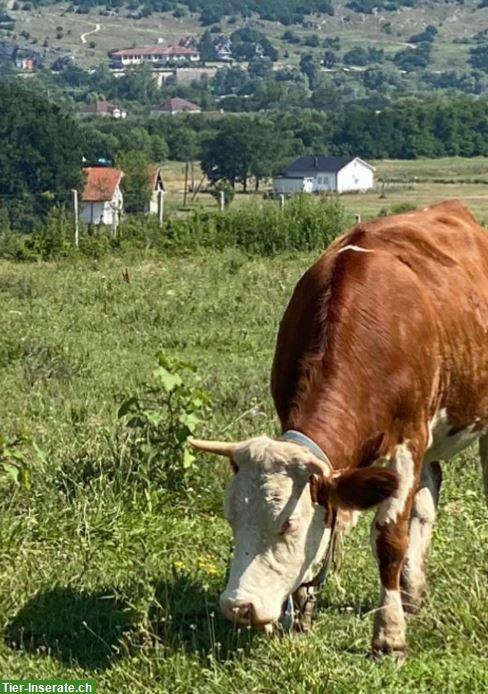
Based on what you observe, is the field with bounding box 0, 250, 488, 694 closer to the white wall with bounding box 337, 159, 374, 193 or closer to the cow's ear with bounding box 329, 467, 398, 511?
the cow's ear with bounding box 329, 467, 398, 511

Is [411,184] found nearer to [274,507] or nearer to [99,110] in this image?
[274,507]

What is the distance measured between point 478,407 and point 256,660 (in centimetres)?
190

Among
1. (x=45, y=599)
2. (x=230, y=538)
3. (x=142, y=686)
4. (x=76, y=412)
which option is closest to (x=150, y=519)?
(x=230, y=538)

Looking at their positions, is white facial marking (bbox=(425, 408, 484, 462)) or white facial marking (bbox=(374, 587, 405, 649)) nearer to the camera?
white facial marking (bbox=(374, 587, 405, 649))

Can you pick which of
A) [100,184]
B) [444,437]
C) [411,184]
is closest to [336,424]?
[444,437]

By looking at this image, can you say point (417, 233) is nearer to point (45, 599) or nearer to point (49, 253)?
point (45, 599)

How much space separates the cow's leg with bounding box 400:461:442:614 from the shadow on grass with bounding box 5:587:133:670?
4.41ft

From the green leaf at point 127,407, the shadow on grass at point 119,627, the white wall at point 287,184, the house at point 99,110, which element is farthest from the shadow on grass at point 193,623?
the house at point 99,110

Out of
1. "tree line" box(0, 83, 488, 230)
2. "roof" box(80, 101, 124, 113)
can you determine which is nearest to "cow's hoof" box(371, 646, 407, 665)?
"tree line" box(0, 83, 488, 230)

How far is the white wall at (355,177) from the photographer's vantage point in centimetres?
10325

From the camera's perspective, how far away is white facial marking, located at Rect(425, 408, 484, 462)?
662 cm

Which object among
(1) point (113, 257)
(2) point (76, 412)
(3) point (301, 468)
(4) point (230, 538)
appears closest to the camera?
(3) point (301, 468)

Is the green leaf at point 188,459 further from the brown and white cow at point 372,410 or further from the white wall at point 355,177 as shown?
the white wall at point 355,177

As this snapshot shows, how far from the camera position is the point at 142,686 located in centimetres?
570
